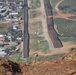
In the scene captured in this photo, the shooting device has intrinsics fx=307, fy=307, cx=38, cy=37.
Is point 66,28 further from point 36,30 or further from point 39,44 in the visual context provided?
point 39,44

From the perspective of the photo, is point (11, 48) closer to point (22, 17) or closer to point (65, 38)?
point (65, 38)

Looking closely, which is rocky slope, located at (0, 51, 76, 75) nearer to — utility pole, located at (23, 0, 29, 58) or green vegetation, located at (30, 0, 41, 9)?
utility pole, located at (23, 0, 29, 58)

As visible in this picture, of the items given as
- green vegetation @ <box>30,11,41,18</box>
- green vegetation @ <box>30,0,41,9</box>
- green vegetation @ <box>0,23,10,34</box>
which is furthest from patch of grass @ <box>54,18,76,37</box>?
green vegetation @ <box>0,23,10,34</box>

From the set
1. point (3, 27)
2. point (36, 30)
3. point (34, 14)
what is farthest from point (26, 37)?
point (34, 14)

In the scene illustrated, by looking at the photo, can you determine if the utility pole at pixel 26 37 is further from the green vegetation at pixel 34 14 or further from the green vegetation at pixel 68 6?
the green vegetation at pixel 68 6

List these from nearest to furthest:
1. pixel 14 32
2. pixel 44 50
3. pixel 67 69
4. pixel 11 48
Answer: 1. pixel 67 69
2. pixel 44 50
3. pixel 11 48
4. pixel 14 32

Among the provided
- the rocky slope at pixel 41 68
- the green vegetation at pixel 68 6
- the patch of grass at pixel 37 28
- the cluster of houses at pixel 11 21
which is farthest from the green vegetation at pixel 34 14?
the rocky slope at pixel 41 68

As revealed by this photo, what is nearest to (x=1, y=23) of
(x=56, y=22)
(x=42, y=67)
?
(x=56, y=22)
